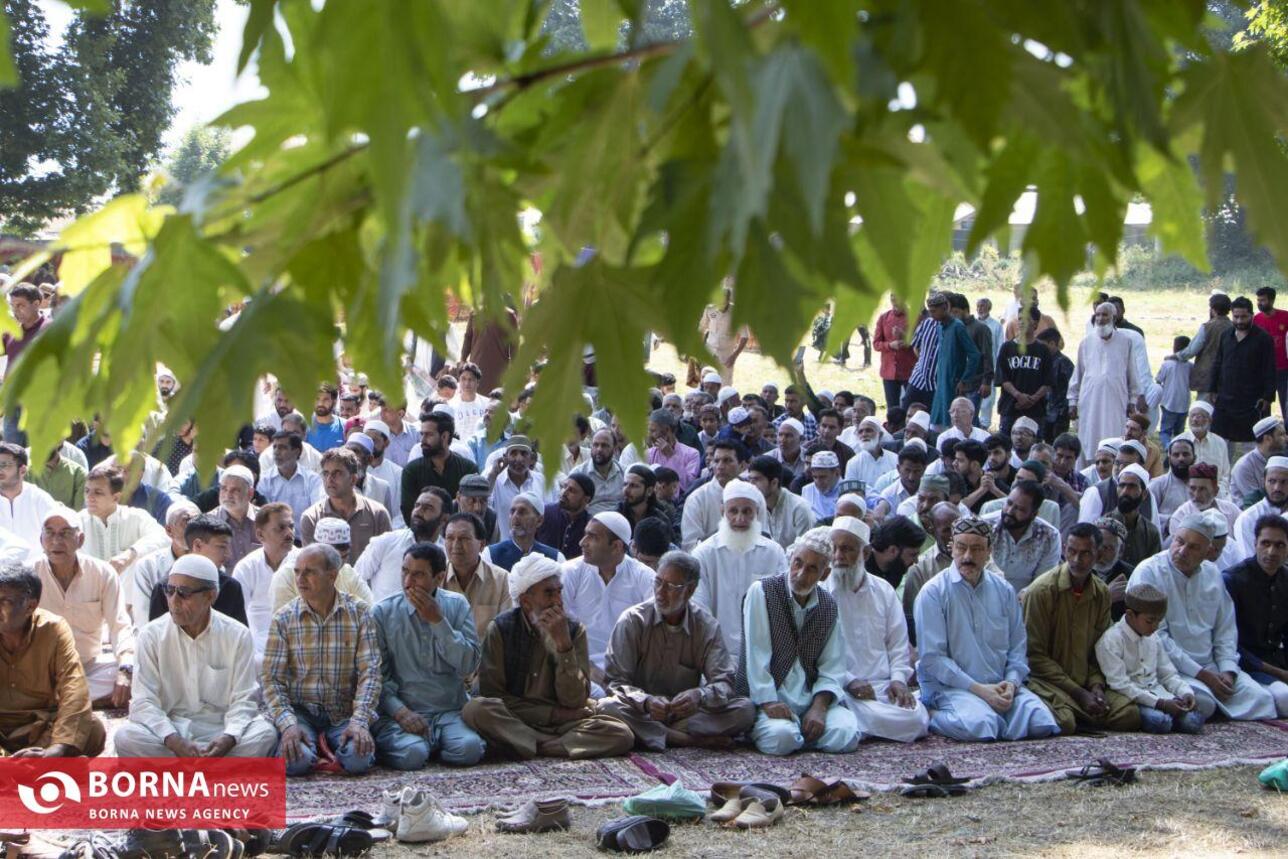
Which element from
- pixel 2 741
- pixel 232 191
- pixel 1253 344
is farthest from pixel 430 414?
pixel 232 191

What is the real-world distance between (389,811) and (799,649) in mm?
2332

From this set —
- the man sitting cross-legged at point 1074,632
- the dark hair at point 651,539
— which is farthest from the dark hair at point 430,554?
the man sitting cross-legged at point 1074,632

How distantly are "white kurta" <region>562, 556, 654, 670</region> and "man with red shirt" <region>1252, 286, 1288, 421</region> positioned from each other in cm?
748

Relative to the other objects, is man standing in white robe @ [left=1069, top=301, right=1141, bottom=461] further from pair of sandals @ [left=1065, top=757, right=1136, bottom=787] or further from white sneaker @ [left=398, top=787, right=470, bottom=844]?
white sneaker @ [left=398, top=787, right=470, bottom=844]

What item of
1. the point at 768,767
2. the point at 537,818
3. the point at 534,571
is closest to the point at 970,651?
the point at 768,767

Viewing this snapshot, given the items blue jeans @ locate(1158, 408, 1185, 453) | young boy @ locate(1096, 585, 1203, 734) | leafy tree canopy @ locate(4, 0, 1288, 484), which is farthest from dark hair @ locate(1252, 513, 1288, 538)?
leafy tree canopy @ locate(4, 0, 1288, 484)

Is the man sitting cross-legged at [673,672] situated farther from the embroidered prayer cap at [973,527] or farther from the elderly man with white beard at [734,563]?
the embroidered prayer cap at [973,527]

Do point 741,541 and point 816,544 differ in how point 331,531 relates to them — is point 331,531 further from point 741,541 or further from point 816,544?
point 816,544

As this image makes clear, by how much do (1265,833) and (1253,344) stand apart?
7.02 m

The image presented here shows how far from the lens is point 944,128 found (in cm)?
119

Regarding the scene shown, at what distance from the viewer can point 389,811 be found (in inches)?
218

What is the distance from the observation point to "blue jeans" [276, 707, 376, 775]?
606cm

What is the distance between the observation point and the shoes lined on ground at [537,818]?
555 cm

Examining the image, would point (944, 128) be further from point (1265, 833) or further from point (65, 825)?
point (1265, 833)
